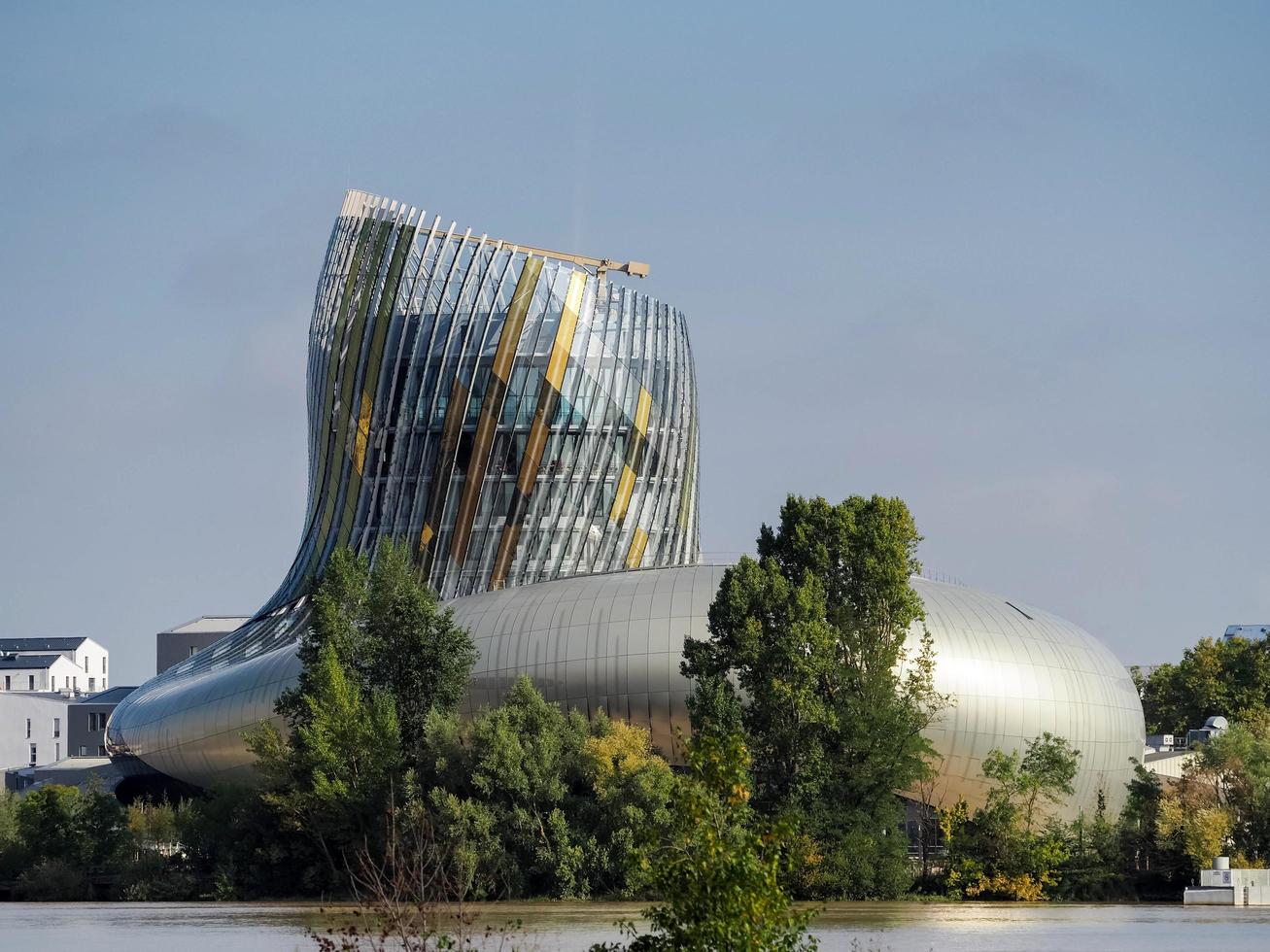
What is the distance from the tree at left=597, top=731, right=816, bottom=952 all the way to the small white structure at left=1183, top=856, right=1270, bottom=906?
3387 centimetres

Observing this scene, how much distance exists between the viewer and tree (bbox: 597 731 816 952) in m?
23.2

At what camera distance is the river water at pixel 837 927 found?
3581 centimetres

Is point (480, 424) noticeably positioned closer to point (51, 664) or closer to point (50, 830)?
point (50, 830)

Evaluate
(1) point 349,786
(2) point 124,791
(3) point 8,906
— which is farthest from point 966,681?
(2) point 124,791

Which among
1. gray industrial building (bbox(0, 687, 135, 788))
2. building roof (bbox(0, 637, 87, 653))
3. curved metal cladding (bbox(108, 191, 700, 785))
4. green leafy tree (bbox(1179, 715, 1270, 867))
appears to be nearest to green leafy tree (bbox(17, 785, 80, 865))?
curved metal cladding (bbox(108, 191, 700, 785))

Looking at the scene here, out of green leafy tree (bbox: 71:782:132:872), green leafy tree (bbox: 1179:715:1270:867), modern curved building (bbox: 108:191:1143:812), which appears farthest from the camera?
modern curved building (bbox: 108:191:1143:812)

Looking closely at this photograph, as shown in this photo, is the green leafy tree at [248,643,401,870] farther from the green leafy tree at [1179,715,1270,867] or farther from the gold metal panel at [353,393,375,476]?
the gold metal panel at [353,393,375,476]

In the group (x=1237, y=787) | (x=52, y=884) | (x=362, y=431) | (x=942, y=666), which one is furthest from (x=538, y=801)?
(x=362, y=431)

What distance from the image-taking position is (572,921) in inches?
1677

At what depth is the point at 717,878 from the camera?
2336 cm

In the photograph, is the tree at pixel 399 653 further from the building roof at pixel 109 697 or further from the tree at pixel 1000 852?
the building roof at pixel 109 697

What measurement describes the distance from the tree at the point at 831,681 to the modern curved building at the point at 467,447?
47.4ft

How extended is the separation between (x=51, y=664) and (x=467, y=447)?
10669cm

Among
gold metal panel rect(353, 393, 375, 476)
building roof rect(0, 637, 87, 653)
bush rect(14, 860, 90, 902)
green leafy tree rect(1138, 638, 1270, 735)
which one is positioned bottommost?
bush rect(14, 860, 90, 902)
